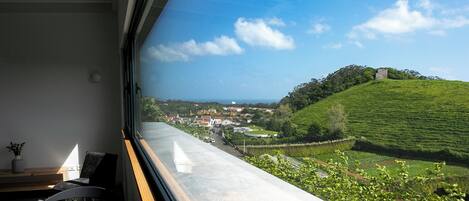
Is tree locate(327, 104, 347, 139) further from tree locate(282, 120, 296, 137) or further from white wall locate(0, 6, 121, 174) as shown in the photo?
white wall locate(0, 6, 121, 174)

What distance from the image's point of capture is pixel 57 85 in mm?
5000

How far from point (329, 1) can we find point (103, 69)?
4999 mm

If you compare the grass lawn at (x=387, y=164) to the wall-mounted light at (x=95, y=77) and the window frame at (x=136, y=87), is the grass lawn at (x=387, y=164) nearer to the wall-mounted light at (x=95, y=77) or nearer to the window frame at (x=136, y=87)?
the window frame at (x=136, y=87)

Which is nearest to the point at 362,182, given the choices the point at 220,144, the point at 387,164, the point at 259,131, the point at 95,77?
the point at 387,164

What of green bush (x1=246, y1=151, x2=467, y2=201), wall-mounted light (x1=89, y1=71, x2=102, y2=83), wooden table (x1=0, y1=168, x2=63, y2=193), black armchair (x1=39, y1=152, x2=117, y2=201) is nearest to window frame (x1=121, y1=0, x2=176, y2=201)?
black armchair (x1=39, y1=152, x2=117, y2=201)

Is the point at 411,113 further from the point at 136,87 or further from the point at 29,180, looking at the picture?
the point at 29,180

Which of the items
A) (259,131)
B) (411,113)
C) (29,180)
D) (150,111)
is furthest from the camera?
(29,180)

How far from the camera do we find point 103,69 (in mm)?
5105

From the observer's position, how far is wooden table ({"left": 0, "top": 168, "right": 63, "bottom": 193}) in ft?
15.1

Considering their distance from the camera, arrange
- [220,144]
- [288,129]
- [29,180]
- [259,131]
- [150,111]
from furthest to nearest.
Answer: [29,180]
[150,111]
[220,144]
[259,131]
[288,129]

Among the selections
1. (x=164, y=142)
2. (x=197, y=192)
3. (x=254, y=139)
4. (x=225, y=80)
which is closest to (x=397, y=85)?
(x=254, y=139)

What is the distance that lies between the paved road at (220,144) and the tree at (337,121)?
1.59 ft

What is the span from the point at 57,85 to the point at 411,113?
17.5ft

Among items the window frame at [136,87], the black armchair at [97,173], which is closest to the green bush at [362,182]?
the window frame at [136,87]
